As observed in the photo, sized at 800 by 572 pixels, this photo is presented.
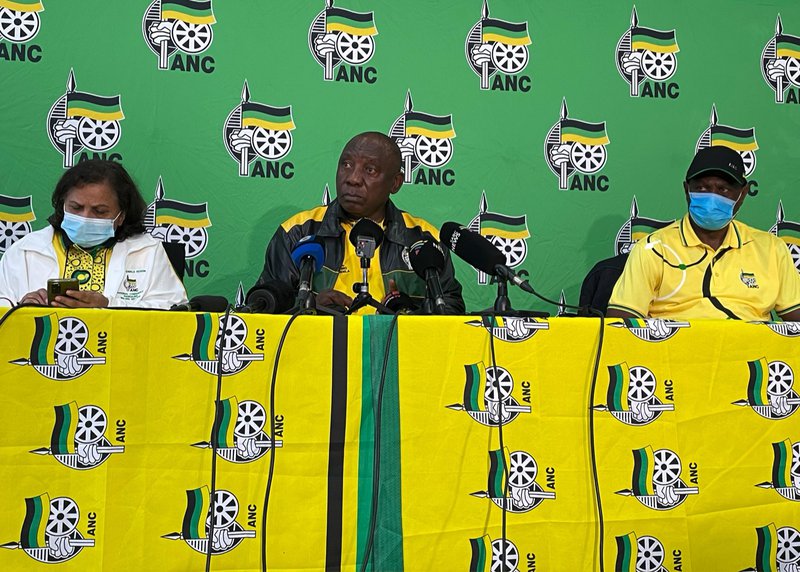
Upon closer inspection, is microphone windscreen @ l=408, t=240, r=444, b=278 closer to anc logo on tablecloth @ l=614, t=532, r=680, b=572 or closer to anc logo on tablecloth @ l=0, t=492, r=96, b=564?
anc logo on tablecloth @ l=614, t=532, r=680, b=572

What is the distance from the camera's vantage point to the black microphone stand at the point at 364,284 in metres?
2.54

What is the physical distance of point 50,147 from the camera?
12.6ft

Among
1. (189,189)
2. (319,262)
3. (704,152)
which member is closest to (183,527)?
(319,262)

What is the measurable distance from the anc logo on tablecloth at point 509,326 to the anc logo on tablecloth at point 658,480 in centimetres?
39

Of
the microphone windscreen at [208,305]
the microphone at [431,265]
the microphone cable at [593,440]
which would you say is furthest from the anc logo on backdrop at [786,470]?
the microphone windscreen at [208,305]

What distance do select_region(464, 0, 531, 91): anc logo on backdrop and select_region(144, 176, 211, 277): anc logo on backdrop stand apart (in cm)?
133

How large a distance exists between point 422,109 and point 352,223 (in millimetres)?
782

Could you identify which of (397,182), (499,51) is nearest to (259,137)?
(397,182)

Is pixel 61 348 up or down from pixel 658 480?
up

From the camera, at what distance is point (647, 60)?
14.1ft

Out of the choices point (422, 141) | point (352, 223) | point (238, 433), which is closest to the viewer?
point (238, 433)

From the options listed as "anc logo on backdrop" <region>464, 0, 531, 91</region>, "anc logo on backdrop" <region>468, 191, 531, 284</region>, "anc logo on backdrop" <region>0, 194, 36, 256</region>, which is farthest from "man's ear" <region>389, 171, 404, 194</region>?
"anc logo on backdrop" <region>0, 194, 36, 256</region>

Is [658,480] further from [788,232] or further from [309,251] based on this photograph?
[788,232]

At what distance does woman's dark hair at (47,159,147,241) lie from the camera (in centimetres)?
324
